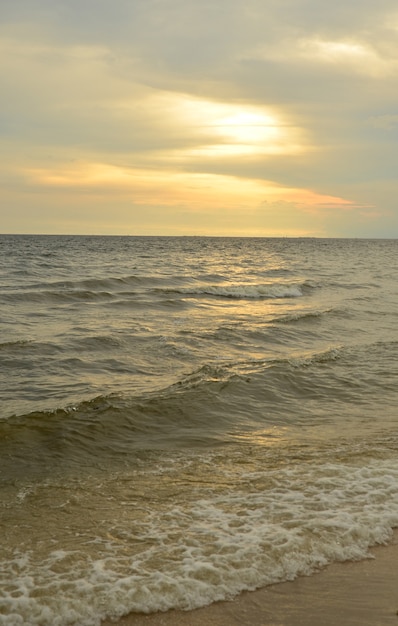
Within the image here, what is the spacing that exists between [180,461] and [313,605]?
3283mm

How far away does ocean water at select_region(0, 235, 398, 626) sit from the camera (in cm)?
485

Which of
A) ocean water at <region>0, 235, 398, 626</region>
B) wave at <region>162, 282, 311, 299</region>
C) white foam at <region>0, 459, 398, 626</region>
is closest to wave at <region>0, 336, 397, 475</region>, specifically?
ocean water at <region>0, 235, 398, 626</region>

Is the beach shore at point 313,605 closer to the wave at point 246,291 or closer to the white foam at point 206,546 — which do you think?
the white foam at point 206,546

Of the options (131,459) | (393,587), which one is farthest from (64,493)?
(393,587)

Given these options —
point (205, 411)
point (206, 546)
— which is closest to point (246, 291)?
point (205, 411)

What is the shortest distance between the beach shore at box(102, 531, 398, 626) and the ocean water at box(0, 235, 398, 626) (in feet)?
0.40

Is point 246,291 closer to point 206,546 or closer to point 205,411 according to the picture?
point 205,411

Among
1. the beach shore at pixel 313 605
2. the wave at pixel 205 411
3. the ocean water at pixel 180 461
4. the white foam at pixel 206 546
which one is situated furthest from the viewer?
the wave at pixel 205 411

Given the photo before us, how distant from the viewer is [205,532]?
556 centimetres

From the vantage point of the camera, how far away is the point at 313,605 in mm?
4473

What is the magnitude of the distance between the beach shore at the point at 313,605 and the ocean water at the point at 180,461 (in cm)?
12

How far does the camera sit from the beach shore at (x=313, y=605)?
4.26 metres

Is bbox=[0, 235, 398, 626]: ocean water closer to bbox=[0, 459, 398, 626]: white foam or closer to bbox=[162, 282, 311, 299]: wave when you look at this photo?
bbox=[0, 459, 398, 626]: white foam

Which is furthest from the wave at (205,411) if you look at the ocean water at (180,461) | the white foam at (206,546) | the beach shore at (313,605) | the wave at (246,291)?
the wave at (246,291)
